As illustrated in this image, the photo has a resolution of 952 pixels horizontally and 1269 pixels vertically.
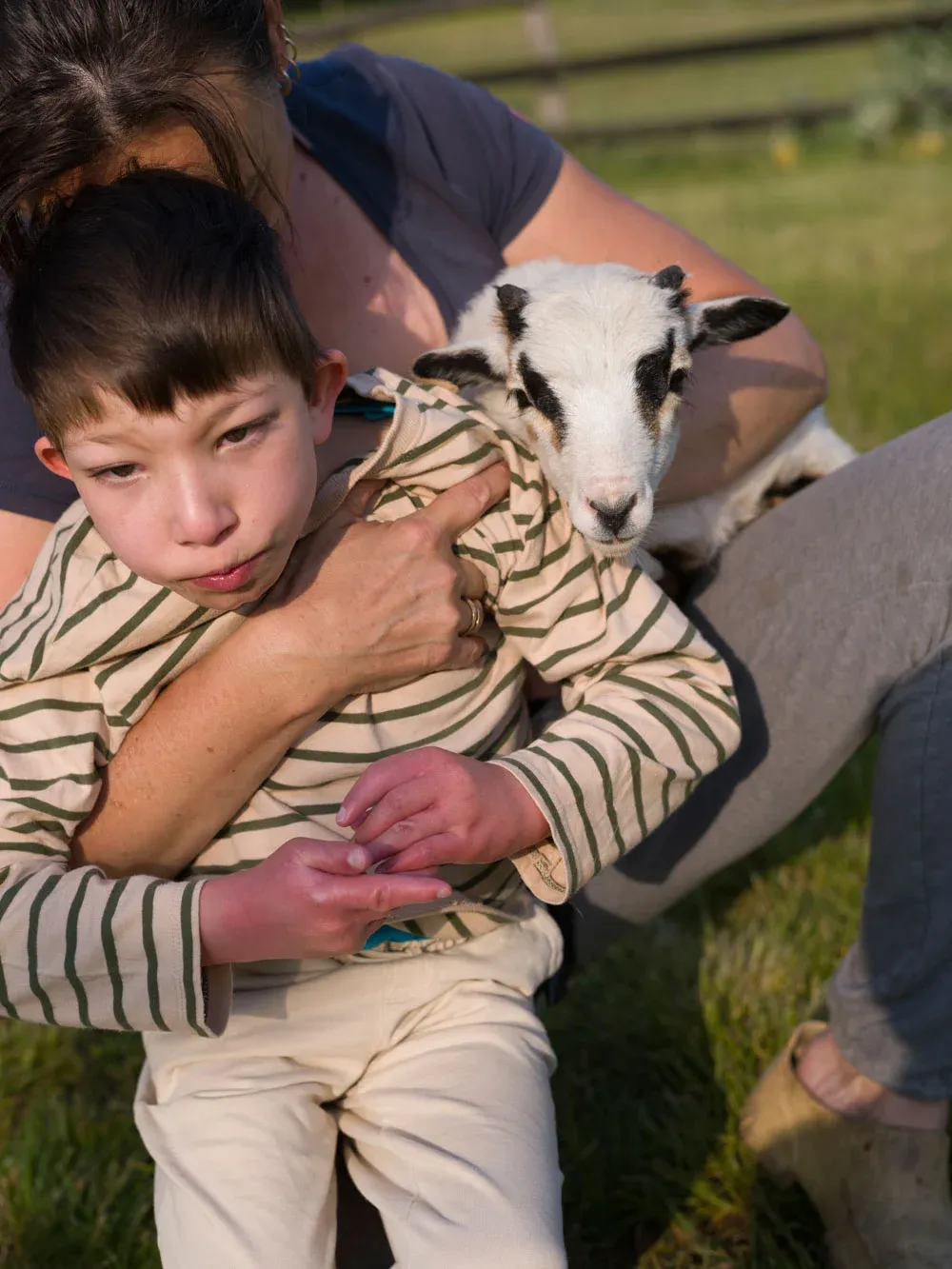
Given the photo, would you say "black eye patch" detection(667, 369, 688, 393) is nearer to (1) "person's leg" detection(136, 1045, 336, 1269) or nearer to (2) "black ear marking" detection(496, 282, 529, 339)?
(2) "black ear marking" detection(496, 282, 529, 339)

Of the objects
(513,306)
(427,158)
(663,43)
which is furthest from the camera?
(663,43)

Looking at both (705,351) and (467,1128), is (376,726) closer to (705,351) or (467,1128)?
(467,1128)

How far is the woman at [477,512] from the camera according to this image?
5.79 ft

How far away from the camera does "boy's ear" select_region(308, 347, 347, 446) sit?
1783mm

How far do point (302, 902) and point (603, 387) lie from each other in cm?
87

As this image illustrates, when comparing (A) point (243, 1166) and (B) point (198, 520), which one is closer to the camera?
(B) point (198, 520)

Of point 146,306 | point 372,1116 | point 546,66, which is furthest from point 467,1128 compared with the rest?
point 546,66

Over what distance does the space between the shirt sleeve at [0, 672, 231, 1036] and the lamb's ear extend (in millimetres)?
1108

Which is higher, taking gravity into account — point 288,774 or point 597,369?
point 597,369

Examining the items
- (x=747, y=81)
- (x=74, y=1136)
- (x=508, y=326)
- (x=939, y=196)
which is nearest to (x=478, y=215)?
(x=508, y=326)

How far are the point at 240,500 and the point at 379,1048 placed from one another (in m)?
0.73

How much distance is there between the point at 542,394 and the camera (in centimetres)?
207

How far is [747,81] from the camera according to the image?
2098 centimetres

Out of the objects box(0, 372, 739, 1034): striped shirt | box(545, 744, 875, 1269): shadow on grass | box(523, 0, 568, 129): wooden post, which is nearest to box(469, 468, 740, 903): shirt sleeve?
box(0, 372, 739, 1034): striped shirt
